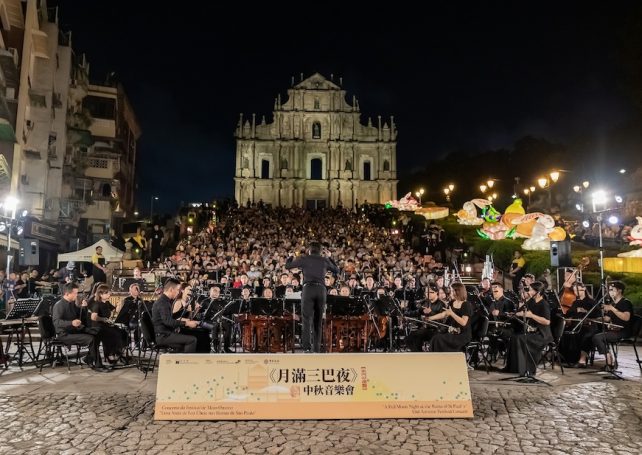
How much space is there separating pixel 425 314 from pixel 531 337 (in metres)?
2.26

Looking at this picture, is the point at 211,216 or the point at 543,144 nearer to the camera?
the point at 211,216

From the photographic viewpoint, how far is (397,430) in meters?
4.82

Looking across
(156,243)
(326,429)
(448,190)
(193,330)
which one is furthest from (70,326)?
(448,190)

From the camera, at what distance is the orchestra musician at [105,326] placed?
27.0 ft

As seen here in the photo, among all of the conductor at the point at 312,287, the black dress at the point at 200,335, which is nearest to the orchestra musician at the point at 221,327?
the black dress at the point at 200,335

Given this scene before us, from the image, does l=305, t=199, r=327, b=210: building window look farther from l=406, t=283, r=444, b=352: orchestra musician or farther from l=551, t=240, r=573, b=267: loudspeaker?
l=406, t=283, r=444, b=352: orchestra musician

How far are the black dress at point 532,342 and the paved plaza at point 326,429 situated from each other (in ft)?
2.79

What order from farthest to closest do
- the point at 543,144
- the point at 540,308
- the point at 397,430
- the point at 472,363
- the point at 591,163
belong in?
the point at 543,144
the point at 591,163
the point at 472,363
the point at 540,308
the point at 397,430

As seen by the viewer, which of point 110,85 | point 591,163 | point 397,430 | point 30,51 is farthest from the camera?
point 591,163

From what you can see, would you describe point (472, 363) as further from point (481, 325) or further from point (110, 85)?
point (110, 85)

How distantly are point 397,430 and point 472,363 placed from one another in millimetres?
4321

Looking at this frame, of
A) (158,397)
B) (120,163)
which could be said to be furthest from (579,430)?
(120,163)

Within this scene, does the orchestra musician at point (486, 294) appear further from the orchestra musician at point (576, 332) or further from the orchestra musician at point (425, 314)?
the orchestra musician at point (576, 332)

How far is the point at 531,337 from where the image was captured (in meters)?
7.51
